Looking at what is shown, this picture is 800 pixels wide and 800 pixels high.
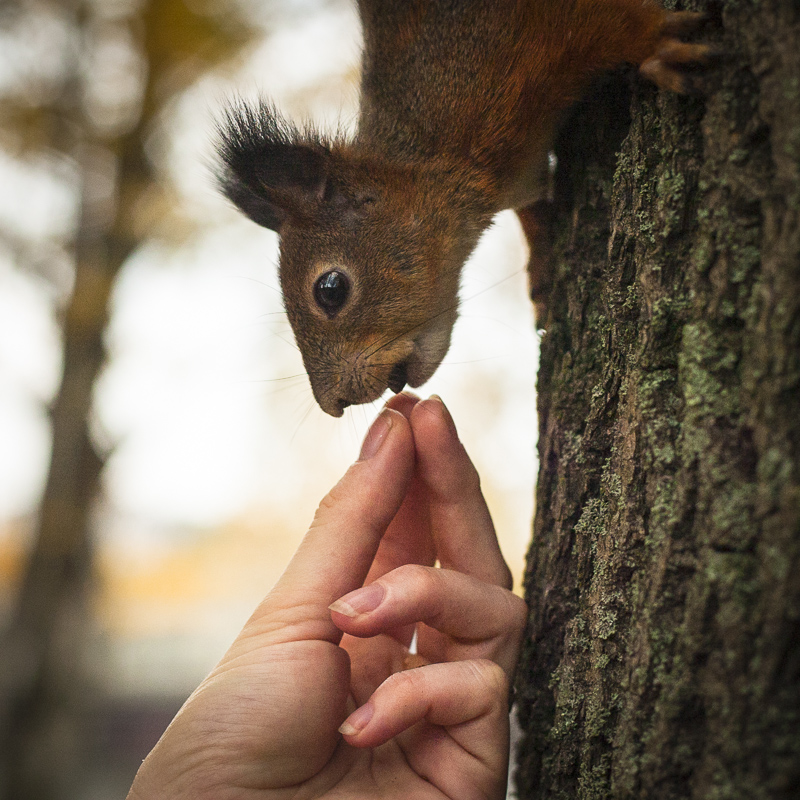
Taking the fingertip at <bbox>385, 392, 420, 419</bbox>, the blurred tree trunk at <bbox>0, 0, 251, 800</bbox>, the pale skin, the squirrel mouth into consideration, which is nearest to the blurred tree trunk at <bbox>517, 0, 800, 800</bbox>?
the pale skin

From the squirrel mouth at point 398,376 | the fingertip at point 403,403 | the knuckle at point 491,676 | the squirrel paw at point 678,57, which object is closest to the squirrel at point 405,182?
A: the squirrel mouth at point 398,376

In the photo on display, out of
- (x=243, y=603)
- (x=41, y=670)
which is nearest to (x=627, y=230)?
(x=41, y=670)

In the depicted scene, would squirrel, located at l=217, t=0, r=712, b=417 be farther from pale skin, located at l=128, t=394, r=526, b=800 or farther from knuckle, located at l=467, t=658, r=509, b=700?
knuckle, located at l=467, t=658, r=509, b=700

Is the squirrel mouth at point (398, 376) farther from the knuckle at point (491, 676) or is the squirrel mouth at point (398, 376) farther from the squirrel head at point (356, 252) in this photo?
the knuckle at point (491, 676)

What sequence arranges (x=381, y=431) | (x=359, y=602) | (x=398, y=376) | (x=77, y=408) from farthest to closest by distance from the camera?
(x=77, y=408) < (x=398, y=376) < (x=381, y=431) < (x=359, y=602)

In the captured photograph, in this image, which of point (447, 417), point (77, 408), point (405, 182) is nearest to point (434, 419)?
point (447, 417)

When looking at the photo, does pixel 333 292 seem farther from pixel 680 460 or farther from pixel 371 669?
pixel 680 460

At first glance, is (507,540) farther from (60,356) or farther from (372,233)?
(60,356)
